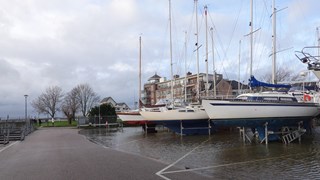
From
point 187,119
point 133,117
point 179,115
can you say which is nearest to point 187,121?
point 187,119

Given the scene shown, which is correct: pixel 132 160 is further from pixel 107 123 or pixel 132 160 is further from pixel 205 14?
pixel 107 123

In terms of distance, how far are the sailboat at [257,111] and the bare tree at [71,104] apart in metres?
74.1

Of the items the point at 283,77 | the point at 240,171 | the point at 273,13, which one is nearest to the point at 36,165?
the point at 240,171

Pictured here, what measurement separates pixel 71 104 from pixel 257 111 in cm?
7978

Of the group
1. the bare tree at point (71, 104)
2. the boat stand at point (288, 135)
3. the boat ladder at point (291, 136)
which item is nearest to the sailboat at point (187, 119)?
the boat stand at point (288, 135)

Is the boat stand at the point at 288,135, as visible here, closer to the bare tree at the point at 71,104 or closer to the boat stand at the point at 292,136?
the boat stand at the point at 292,136

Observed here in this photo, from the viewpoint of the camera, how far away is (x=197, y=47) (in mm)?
41062

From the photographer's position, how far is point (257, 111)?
2367 centimetres

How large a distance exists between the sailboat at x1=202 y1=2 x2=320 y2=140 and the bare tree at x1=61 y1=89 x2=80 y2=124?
74.1 m

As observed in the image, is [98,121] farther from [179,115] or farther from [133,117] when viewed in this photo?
[179,115]

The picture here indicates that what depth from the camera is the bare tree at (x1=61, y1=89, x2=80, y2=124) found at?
9550 centimetres

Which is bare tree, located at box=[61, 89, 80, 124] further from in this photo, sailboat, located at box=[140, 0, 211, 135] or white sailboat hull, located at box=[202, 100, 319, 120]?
white sailboat hull, located at box=[202, 100, 319, 120]

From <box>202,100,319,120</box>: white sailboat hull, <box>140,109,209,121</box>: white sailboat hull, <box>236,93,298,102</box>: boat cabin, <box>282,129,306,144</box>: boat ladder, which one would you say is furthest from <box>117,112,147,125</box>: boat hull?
<box>282,129,306,144</box>: boat ladder

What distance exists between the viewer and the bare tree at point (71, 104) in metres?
95.5
